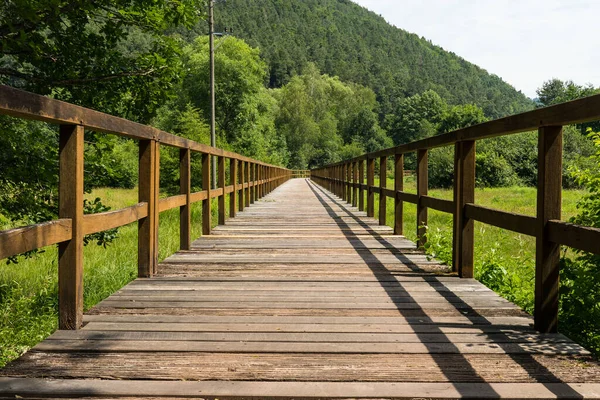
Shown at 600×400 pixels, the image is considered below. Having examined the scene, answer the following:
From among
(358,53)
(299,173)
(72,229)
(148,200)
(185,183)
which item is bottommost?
(72,229)

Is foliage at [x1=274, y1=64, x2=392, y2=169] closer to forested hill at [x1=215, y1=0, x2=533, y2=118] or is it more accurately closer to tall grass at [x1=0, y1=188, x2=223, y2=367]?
forested hill at [x1=215, y1=0, x2=533, y2=118]

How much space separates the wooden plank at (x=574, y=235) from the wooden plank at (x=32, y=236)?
2.38 m

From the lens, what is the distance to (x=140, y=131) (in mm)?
4070

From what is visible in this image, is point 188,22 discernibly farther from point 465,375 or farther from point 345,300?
point 465,375

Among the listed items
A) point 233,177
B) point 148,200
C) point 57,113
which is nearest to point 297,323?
point 57,113

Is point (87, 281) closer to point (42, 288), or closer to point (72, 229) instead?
point (42, 288)

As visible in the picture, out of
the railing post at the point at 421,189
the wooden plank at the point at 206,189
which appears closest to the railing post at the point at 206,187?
the wooden plank at the point at 206,189

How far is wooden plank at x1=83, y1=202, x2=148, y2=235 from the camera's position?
3193 mm

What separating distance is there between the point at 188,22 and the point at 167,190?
17750 millimetres

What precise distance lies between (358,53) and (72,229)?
163356mm

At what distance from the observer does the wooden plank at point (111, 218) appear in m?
3.19

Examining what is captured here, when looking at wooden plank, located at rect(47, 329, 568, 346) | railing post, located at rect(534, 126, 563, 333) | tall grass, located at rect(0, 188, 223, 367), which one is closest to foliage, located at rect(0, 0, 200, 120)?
tall grass, located at rect(0, 188, 223, 367)

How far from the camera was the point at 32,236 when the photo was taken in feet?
8.35

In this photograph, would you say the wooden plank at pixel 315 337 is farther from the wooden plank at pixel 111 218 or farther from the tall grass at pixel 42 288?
the tall grass at pixel 42 288
